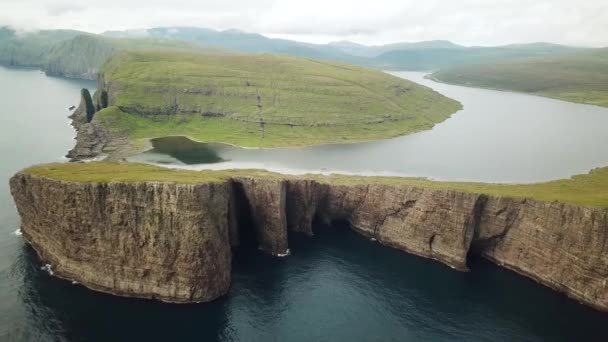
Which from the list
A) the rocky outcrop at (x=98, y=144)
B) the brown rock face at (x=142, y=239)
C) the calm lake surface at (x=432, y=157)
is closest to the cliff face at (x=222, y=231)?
the brown rock face at (x=142, y=239)

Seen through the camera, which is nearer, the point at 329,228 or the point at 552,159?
the point at 329,228

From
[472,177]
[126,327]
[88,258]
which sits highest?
[472,177]

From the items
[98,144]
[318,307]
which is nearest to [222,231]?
[318,307]

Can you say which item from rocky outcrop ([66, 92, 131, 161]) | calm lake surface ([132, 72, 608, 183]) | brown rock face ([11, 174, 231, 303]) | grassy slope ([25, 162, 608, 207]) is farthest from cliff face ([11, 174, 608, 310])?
rocky outcrop ([66, 92, 131, 161])

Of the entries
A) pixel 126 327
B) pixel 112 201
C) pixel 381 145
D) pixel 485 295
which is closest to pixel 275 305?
pixel 126 327

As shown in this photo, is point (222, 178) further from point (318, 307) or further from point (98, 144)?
point (98, 144)

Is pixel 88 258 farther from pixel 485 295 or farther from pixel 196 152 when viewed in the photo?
pixel 196 152

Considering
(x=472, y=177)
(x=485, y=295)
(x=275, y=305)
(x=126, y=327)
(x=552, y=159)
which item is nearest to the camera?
(x=126, y=327)
